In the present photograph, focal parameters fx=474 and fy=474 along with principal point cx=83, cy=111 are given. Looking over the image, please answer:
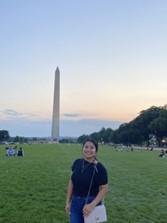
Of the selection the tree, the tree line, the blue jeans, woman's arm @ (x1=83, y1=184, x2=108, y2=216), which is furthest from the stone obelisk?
woman's arm @ (x1=83, y1=184, x2=108, y2=216)

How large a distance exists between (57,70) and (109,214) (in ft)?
331

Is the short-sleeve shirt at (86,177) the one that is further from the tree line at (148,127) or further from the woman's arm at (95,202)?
the tree line at (148,127)

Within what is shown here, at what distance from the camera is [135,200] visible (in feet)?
44.7

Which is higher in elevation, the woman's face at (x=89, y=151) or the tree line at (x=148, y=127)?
the tree line at (x=148, y=127)

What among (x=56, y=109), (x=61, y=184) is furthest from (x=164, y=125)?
(x=61, y=184)

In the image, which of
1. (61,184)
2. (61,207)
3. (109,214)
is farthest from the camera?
(61,184)

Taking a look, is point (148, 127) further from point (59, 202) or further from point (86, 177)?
point (86, 177)

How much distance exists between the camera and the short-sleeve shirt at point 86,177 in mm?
5809

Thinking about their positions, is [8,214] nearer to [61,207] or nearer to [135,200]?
[61,207]

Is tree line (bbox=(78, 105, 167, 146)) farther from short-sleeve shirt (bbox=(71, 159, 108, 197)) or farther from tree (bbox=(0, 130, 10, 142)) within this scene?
short-sleeve shirt (bbox=(71, 159, 108, 197))

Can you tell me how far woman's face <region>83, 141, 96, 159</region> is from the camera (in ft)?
19.4

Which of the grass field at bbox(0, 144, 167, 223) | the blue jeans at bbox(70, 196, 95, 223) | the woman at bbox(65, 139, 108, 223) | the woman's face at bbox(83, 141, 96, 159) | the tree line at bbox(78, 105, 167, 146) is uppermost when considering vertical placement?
the tree line at bbox(78, 105, 167, 146)

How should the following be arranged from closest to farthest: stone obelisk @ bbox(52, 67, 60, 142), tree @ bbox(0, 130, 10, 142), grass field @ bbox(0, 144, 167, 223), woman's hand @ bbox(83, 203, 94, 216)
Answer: woman's hand @ bbox(83, 203, 94, 216) → grass field @ bbox(0, 144, 167, 223) → stone obelisk @ bbox(52, 67, 60, 142) → tree @ bbox(0, 130, 10, 142)

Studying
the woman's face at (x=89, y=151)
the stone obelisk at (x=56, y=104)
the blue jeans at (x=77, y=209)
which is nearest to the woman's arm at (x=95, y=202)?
the blue jeans at (x=77, y=209)
